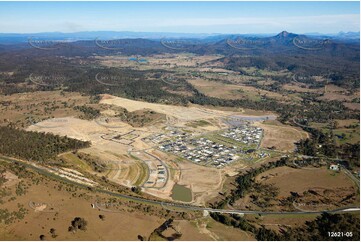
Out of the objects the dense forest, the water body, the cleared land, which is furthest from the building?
the water body

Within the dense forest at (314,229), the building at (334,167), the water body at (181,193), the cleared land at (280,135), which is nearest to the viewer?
the dense forest at (314,229)

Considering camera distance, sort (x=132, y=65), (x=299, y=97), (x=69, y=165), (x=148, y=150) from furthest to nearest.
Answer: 1. (x=132, y=65)
2. (x=299, y=97)
3. (x=148, y=150)
4. (x=69, y=165)

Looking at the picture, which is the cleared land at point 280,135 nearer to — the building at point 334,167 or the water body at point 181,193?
the building at point 334,167

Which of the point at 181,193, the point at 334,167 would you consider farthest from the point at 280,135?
the point at 181,193

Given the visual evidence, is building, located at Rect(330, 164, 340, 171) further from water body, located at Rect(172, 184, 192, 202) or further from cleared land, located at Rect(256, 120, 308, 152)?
water body, located at Rect(172, 184, 192, 202)

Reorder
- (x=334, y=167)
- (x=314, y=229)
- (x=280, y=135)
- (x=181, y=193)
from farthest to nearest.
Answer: (x=280, y=135), (x=334, y=167), (x=181, y=193), (x=314, y=229)

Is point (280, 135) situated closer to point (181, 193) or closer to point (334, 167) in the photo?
point (334, 167)

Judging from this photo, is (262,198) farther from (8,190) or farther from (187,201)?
(8,190)

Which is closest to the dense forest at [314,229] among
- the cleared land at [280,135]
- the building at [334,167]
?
the building at [334,167]

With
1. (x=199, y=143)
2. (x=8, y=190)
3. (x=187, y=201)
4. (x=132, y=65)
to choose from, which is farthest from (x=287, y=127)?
(x=132, y=65)
